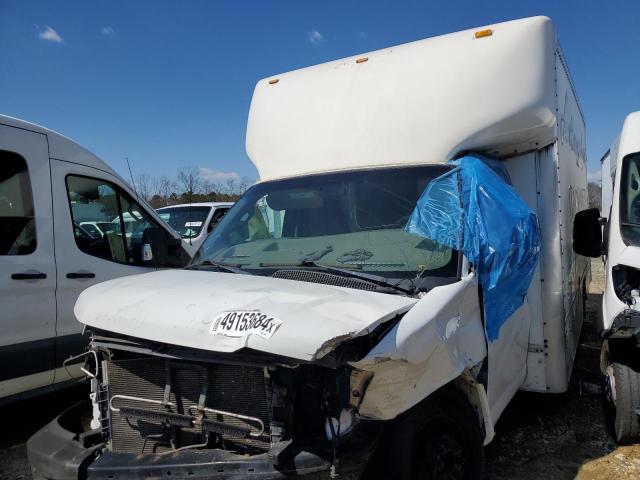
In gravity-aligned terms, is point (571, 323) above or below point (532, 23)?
below

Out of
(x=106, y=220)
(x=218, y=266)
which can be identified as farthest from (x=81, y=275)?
(x=218, y=266)

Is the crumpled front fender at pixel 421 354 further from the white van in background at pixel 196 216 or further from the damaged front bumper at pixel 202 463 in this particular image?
the white van in background at pixel 196 216

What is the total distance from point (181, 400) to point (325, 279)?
0.96 meters

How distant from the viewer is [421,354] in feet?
7.82

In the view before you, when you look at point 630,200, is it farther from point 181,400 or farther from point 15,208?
point 15,208

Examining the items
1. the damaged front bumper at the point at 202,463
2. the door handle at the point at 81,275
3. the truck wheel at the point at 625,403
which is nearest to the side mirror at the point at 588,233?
the truck wheel at the point at 625,403

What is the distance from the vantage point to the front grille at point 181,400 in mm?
2475

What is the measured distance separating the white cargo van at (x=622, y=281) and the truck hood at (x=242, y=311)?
2349 millimetres

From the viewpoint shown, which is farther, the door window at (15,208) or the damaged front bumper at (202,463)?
the door window at (15,208)

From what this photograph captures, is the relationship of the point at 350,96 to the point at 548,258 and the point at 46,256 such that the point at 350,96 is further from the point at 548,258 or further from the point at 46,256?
the point at 46,256

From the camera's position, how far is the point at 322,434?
234 centimetres

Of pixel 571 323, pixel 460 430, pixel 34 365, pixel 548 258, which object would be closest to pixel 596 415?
pixel 571 323

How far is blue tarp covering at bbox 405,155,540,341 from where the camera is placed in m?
3.12

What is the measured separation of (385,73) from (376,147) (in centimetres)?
67
